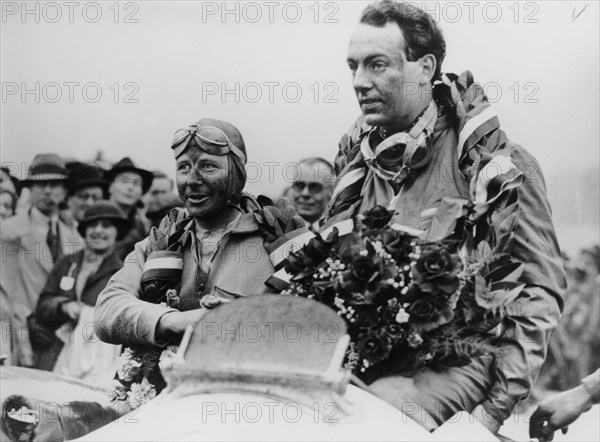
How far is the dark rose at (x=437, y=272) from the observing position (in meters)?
3.98

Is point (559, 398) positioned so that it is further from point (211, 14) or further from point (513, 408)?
point (211, 14)

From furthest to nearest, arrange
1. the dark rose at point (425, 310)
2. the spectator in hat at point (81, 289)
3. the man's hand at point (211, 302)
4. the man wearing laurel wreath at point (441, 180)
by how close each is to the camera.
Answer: the spectator in hat at point (81, 289)
the man's hand at point (211, 302)
the man wearing laurel wreath at point (441, 180)
the dark rose at point (425, 310)

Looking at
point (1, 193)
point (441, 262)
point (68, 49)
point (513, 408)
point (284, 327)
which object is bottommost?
point (513, 408)

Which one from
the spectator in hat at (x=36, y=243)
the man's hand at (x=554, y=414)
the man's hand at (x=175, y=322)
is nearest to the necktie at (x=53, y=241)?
the spectator in hat at (x=36, y=243)

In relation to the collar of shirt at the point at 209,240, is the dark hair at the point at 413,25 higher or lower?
higher

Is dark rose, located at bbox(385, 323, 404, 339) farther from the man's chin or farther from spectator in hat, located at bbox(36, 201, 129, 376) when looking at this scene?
spectator in hat, located at bbox(36, 201, 129, 376)

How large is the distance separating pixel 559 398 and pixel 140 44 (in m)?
2.57

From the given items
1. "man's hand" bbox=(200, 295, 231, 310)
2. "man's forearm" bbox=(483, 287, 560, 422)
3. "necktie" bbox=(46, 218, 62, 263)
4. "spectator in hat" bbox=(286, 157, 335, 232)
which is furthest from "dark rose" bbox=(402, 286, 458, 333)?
"necktie" bbox=(46, 218, 62, 263)

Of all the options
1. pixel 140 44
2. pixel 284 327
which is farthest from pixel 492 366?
pixel 140 44

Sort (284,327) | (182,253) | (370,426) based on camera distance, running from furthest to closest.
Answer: (182,253) → (284,327) → (370,426)

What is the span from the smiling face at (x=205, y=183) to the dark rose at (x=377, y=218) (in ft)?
2.18

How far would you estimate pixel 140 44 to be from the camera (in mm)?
4406

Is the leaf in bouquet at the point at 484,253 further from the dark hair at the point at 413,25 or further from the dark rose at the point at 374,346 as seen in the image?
the dark hair at the point at 413,25

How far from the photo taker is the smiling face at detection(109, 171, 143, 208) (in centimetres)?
436
